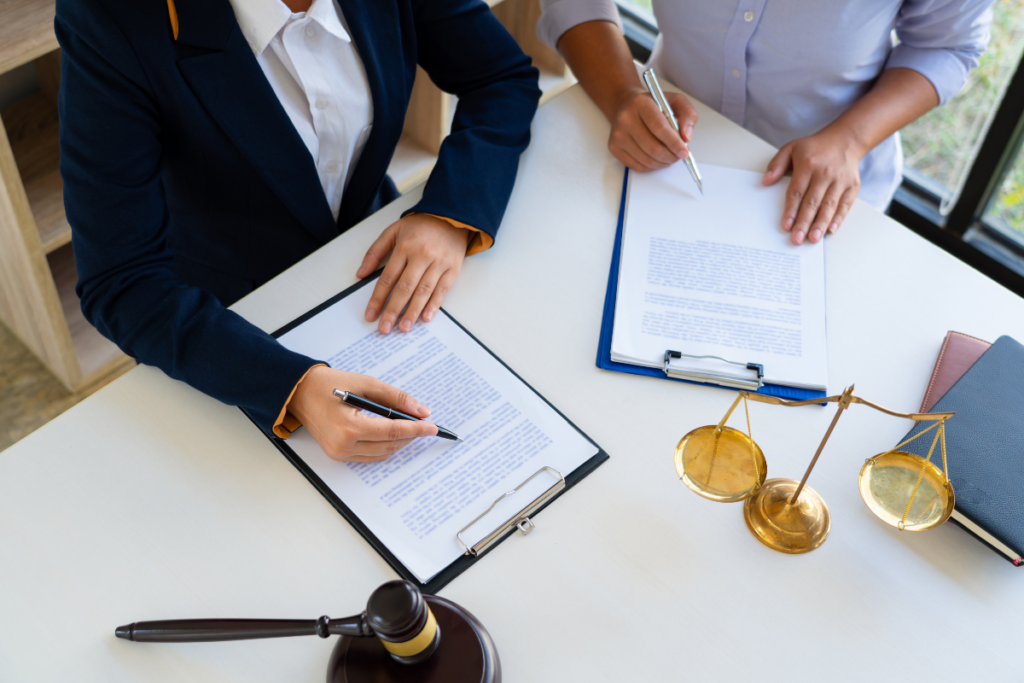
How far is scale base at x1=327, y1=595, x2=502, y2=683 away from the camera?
2.29 feet

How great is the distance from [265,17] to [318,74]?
0.12m

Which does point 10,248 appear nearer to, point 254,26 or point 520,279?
point 254,26

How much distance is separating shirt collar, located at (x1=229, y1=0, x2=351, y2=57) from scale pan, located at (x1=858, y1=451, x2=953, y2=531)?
88 centimetres

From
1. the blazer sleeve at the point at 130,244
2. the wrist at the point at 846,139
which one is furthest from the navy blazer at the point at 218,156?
the wrist at the point at 846,139

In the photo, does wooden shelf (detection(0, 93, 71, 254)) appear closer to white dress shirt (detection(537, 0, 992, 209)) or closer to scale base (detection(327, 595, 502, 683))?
white dress shirt (detection(537, 0, 992, 209))

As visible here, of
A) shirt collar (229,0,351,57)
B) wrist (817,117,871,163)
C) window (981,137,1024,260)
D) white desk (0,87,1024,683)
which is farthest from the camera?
window (981,137,1024,260)

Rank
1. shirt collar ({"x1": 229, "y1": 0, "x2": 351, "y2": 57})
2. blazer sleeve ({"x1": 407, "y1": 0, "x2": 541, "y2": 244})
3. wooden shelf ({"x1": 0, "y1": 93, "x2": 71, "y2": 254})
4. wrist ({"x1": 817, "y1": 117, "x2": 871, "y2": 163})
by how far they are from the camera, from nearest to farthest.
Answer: shirt collar ({"x1": 229, "y1": 0, "x2": 351, "y2": 57}) < blazer sleeve ({"x1": 407, "y1": 0, "x2": 541, "y2": 244}) < wrist ({"x1": 817, "y1": 117, "x2": 871, "y2": 163}) < wooden shelf ({"x1": 0, "y1": 93, "x2": 71, "y2": 254})

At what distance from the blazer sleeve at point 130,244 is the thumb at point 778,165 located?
0.75m

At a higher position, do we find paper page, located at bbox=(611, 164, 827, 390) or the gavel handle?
paper page, located at bbox=(611, 164, 827, 390)

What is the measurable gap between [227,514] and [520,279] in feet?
A: 1.57

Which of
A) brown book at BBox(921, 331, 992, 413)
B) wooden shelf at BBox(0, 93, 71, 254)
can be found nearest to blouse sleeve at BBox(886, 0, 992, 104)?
brown book at BBox(921, 331, 992, 413)

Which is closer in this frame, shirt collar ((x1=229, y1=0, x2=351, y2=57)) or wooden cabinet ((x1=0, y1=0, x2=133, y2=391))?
shirt collar ((x1=229, y1=0, x2=351, y2=57))

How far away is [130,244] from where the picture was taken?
976 millimetres

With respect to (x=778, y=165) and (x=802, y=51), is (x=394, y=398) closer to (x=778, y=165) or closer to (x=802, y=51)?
(x=778, y=165)
